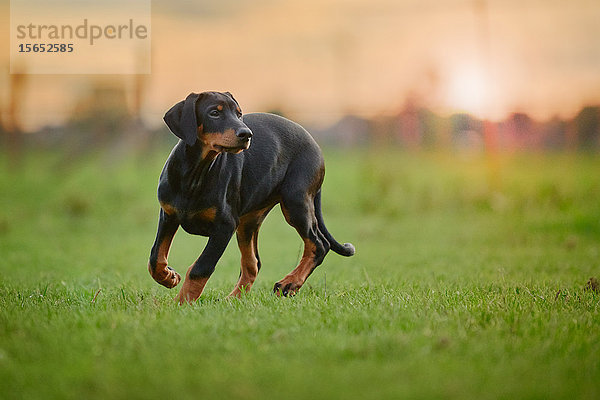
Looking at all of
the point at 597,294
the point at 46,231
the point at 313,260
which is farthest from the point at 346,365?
the point at 46,231

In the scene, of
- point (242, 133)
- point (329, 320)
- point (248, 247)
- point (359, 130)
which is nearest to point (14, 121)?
point (359, 130)

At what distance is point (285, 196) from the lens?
543 centimetres

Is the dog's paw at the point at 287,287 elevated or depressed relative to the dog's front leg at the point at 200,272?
depressed

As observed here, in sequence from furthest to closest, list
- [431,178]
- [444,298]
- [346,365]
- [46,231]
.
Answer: [431,178], [46,231], [444,298], [346,365]

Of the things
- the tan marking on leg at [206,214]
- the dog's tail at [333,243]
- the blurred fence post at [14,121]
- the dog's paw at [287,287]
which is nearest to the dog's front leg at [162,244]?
the tan marking on leg at [206,214]

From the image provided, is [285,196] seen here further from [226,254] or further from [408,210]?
[408,210]

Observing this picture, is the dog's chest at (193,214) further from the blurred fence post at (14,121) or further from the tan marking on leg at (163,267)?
the blurred fence post at (14,121)

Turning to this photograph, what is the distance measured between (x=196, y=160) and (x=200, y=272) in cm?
82

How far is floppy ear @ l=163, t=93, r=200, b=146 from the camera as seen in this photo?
467cm

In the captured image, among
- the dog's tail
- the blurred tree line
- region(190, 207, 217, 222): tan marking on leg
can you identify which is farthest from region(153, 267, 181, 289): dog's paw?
the blurred tree line

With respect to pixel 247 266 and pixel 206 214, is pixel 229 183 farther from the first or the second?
pixel 247 266

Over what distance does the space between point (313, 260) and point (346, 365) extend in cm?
237

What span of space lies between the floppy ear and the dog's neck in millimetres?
87

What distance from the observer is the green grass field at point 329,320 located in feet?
9.73
